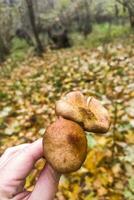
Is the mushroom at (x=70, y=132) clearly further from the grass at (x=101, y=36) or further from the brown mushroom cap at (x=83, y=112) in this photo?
the grass at (x=101, y=36)

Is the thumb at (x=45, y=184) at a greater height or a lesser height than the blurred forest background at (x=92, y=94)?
greater

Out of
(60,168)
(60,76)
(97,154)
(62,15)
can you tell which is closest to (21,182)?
(60,168)

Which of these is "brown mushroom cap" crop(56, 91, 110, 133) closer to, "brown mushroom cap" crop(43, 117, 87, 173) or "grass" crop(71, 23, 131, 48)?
"brown mushroom cap" crop(43, 117, 87, 173)

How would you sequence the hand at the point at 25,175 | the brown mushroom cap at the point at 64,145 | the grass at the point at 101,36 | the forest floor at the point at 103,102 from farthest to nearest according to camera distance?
1. the grass at the point at 101,36
2. the forest floor at the point at 103,102
3. the hand at the point at 25,175
4. the brown mushroom cap at the point at 64,145

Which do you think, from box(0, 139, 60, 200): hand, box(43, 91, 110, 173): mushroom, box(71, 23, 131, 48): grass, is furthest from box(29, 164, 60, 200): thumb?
box(71, 23, 131, 48): grass

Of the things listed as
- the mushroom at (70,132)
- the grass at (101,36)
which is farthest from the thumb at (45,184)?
the grass at (101,36)

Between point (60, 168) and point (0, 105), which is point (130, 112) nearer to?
point (0, 105)
